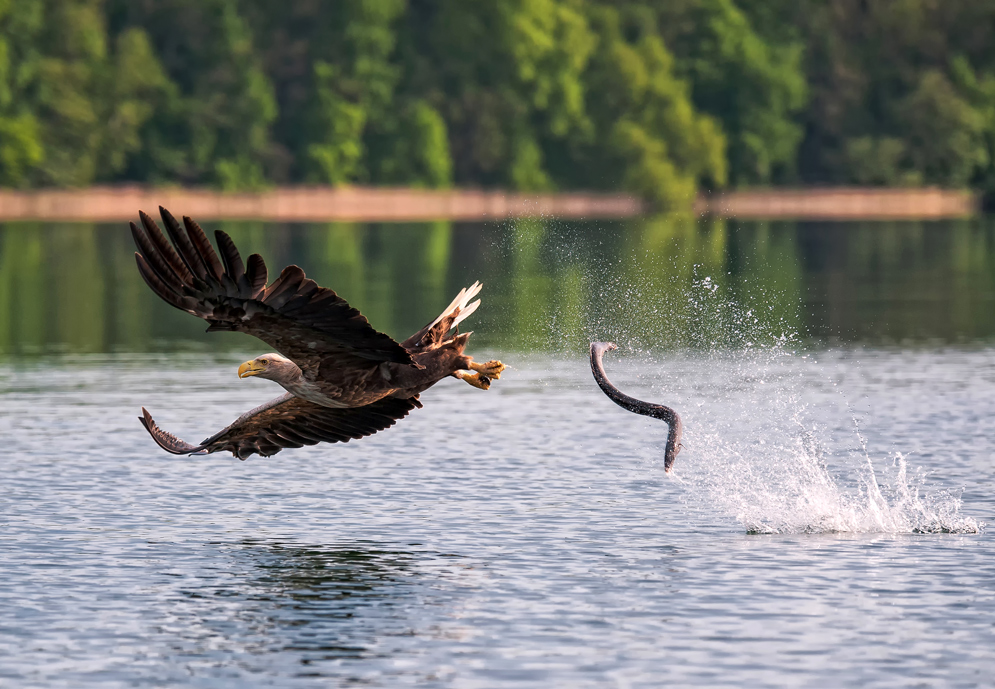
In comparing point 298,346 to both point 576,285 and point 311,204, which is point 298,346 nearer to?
point 576,285

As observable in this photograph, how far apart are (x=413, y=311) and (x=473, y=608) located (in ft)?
98.4

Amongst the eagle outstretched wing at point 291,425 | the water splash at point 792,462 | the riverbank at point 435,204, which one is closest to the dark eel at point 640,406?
the eagle outstretched wing at point 291,425

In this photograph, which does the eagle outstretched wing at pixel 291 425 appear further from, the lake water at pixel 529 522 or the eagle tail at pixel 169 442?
the lake water at pixel 529 522

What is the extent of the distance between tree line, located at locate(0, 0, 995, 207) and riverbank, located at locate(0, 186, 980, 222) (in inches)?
45.6

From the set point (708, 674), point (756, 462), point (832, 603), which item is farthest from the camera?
point (756, 462)

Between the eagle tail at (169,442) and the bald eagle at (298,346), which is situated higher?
the bald eagle at (298,346)

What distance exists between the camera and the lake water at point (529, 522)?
1493 cm

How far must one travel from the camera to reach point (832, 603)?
1625 cm

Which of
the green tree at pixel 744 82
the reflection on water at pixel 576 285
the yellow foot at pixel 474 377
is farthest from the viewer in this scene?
the green tree at pixel 744 82

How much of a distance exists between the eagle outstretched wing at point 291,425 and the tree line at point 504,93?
10370 cm

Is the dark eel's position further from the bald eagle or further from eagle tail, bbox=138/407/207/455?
eagle tail, bbox=138/407/207/455

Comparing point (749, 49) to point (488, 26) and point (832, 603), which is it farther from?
point (832, 603)

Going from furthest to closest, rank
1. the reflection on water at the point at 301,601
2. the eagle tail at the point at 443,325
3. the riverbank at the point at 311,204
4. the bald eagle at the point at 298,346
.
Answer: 1. the riverbank at the point at 311,204
2. the eagle tail at the point at 443,325
3. the reflection on water at the point at 301,601
4. the bald eagle at the point at 298,346

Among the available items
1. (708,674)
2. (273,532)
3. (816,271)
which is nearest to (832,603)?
(708,674)
